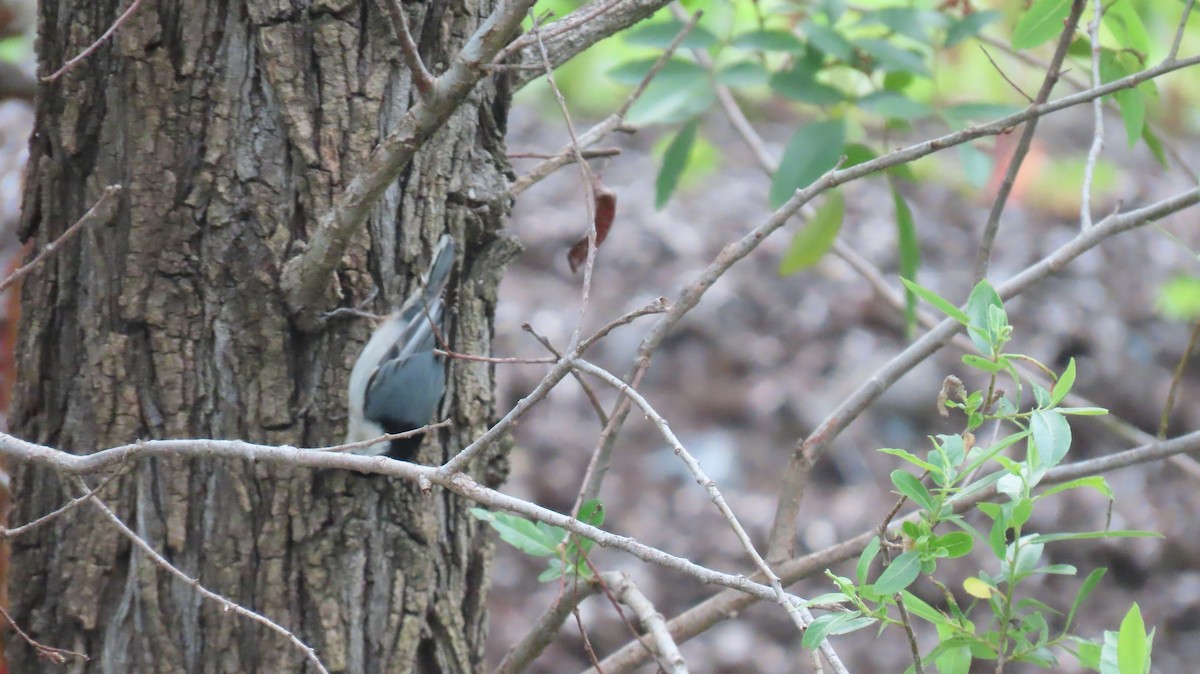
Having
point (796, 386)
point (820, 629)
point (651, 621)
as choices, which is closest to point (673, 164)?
point (651, 621)

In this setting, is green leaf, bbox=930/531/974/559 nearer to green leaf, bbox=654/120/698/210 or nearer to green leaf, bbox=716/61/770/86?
green leaf, bbox=654/120/698/210

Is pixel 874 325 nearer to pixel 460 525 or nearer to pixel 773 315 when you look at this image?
pixel 773 315

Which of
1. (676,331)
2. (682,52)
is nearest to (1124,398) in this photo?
(676,331)

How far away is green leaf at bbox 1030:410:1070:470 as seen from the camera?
0.85 meters

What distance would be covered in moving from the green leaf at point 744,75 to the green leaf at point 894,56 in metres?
0.22

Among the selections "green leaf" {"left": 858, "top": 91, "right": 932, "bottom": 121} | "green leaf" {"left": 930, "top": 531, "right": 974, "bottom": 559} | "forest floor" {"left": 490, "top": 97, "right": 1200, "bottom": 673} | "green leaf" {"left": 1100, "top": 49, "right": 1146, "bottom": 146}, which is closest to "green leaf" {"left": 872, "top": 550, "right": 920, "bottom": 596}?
"green leaf" {"left": 930, "top": 531, "right": 974, "bottom": 559}

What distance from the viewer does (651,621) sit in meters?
1.29

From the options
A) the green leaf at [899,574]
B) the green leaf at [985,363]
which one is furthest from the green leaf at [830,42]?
the green leaf at [899,574]

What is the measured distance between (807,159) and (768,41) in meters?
0.33

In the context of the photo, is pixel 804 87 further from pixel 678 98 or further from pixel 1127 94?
pixel 1127 94

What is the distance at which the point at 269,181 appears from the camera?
1339 millimetres

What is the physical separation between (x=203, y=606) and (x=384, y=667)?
0.88 feet

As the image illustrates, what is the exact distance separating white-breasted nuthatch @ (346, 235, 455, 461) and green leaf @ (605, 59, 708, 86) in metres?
0.79

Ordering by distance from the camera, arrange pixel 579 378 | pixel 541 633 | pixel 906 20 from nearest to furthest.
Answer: pixel 579 378 < pixel 541 633 < pixel 906 20
